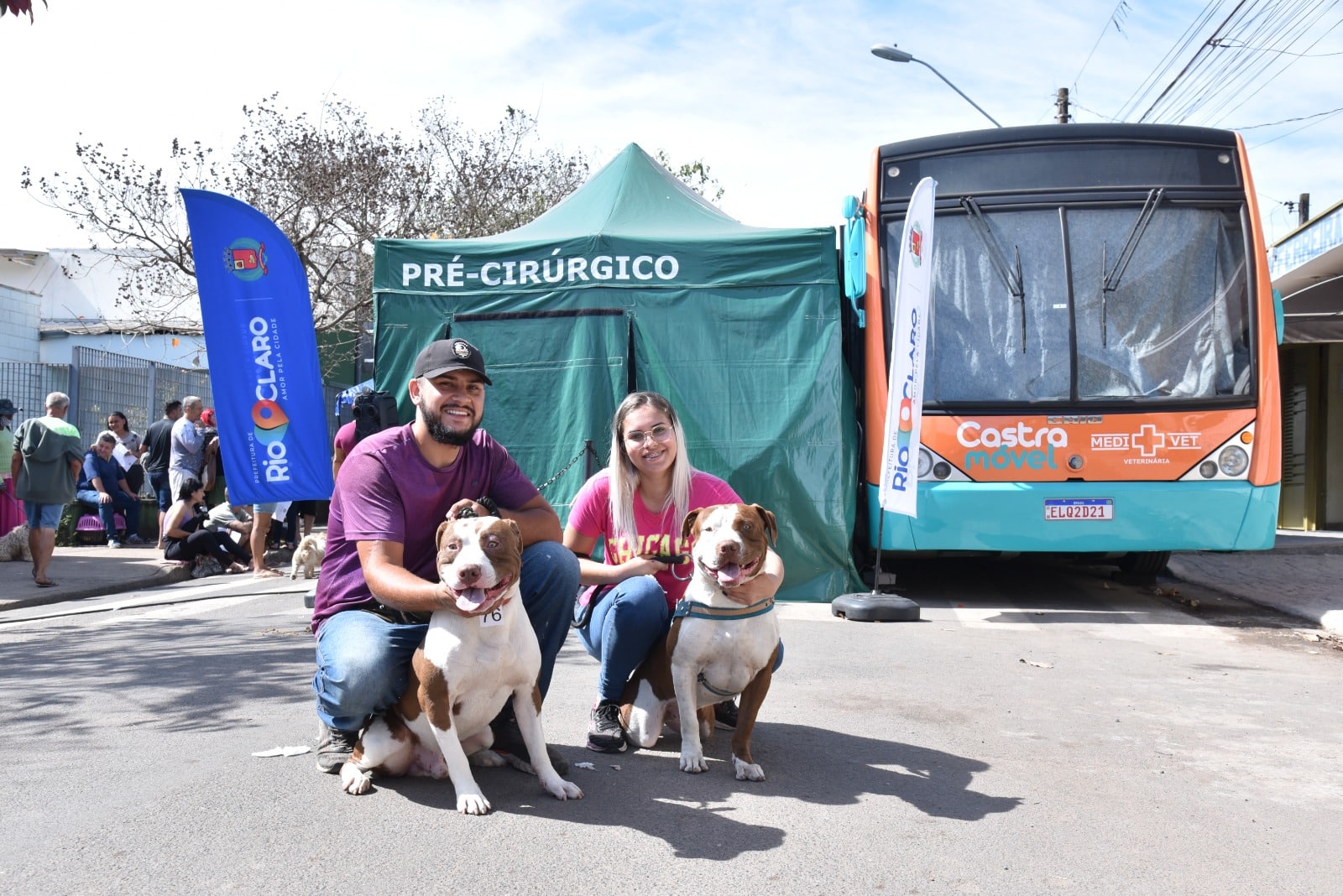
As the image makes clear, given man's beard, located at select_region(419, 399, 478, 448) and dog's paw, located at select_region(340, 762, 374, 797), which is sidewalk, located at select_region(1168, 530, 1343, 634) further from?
dog's paw, located at select_region(340, 762, 374, 797)

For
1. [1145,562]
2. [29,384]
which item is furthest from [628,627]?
[29,384]

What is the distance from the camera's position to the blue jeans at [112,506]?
1500 cm

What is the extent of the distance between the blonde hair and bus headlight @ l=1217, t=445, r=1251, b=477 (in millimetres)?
5216

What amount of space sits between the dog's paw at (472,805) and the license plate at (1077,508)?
5.76 meters

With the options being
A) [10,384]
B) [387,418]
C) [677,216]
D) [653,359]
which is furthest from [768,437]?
[10,384]

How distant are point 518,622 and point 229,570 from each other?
33.0 ft

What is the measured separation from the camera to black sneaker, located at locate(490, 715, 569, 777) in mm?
4102

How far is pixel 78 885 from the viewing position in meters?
3.03

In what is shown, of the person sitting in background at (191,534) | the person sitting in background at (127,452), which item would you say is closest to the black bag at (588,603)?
the person sitting in background at (191,534)

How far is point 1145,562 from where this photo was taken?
34.5 feet

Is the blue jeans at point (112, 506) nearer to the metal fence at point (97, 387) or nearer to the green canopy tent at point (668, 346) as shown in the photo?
the metal fence at point (97, 387)

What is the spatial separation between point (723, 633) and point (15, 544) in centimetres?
1156

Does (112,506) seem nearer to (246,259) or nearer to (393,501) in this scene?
(246,259)

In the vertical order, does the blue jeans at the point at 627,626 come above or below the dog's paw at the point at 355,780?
above
